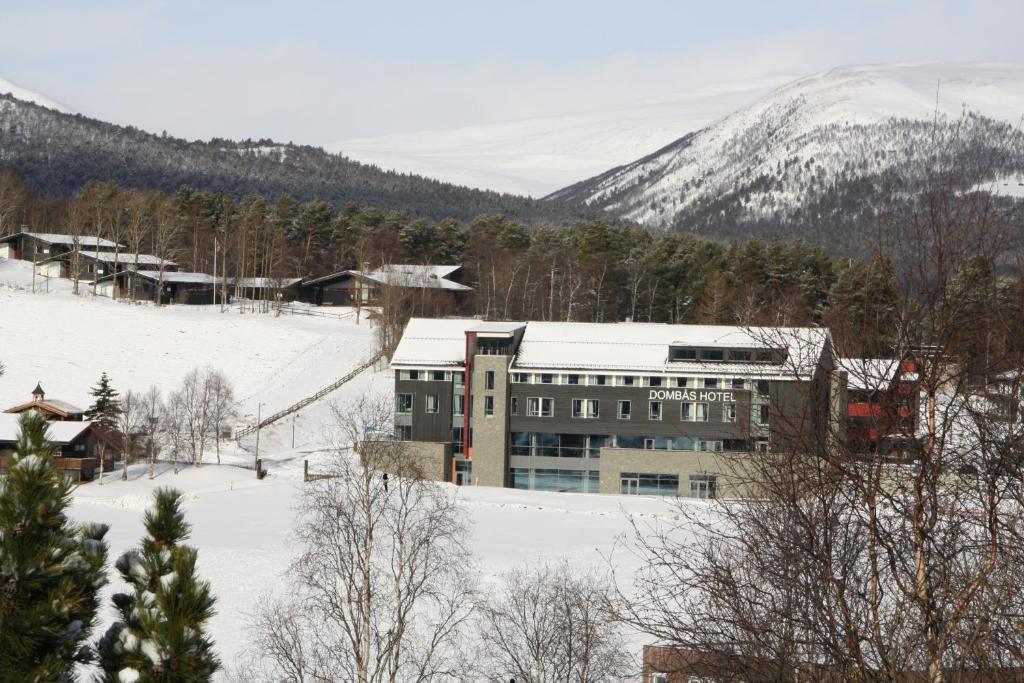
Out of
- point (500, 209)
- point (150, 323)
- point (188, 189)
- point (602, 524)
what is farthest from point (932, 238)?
point (500, 209)

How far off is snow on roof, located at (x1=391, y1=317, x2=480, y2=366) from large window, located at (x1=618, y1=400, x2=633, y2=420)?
726 centimetres

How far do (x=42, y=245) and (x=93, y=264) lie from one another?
6.14 m

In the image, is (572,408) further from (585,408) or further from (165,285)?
(165,285)

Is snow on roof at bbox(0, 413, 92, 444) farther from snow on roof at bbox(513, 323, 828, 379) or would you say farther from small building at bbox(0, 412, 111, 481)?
snow on roof at bbox(513, 323, 828, 379)

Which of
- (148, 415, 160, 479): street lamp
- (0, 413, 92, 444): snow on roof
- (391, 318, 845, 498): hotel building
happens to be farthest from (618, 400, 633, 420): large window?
(0, 413, 92, 444): snow on roof

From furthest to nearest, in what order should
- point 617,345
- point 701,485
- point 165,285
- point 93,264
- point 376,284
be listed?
1. point 93,264
2. point 165,285
3. point 376,284
4. point 617,345
5. point 701,485

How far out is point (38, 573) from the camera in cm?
1143

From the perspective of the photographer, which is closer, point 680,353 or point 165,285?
point 680,353

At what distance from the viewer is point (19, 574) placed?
11.3 meters

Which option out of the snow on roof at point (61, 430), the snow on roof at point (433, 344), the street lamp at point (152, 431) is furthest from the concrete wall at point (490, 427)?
the snow on roof at point (61, 430)

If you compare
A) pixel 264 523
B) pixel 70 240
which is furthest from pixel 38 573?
pixel 70 240

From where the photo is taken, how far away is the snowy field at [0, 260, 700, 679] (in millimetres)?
37500

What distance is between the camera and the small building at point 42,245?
336 ft

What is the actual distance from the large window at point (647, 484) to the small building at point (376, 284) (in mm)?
33253
